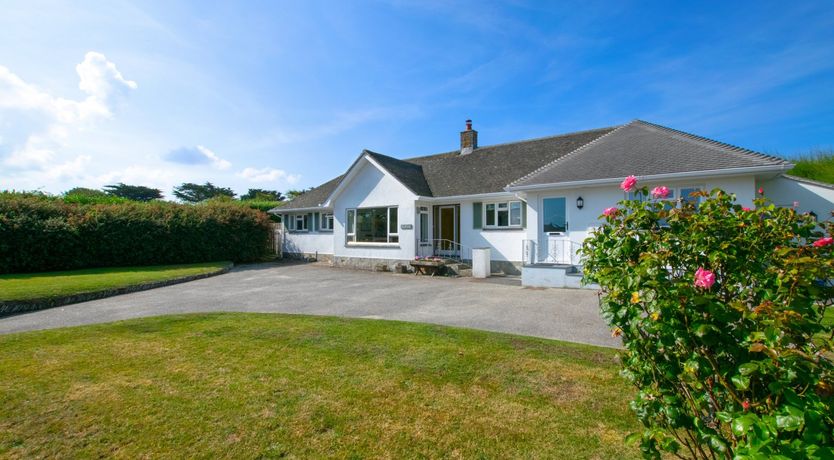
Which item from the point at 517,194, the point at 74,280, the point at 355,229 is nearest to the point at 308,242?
the point at 355,229

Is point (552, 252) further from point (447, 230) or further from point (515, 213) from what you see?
point (447, 230)

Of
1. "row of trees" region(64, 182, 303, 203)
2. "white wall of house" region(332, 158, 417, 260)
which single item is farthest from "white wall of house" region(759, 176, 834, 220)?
"row of trees" region(64, 182, 303, 203)

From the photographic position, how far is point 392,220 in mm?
18328

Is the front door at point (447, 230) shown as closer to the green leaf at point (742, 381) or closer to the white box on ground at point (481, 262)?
the white box on ground at point (481, 262)

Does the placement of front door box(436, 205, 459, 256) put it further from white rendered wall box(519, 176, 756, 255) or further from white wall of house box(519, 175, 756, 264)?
white rendered wall box(519, 176, 756, 255)

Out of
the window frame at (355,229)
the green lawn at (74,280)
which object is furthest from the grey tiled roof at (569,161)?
the green lawn at (74,280)

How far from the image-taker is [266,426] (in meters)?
3.61

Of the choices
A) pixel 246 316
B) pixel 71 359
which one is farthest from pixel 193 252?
pixel 71 359

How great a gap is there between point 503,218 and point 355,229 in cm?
787

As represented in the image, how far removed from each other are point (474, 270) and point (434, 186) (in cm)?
575

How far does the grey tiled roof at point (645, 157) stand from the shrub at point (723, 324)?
10.6 meters

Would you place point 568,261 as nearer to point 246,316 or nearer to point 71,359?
point 246,316

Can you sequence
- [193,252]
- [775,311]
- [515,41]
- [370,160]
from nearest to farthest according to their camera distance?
[775,311] → [515,41] → [370,160] → [193,252]

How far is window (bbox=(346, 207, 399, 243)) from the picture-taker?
60.0 feet
